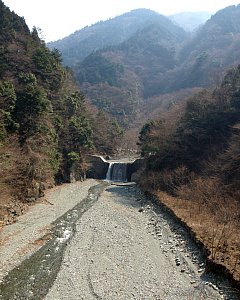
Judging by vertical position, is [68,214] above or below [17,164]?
below

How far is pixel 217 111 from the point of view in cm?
3281

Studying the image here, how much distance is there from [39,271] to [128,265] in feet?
13.5

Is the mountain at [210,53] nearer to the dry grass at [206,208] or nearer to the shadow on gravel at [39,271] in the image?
the dry grass at [206,208]

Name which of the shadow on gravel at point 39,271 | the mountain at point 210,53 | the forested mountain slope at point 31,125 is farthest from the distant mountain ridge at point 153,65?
the shadow on gravel at point 39,271

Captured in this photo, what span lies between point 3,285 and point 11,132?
55.9 feet

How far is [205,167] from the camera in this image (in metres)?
29.0

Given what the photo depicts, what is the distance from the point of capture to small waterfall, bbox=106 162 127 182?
152 ft

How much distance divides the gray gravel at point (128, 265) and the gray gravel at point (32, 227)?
2211 mm

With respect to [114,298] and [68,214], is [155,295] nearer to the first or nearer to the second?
[114,298]

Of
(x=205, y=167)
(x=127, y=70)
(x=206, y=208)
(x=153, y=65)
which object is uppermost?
(x=153, y=65)

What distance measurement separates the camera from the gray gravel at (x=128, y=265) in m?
13.2

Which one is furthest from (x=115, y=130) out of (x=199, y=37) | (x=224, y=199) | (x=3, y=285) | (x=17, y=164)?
(x=199, y=37)

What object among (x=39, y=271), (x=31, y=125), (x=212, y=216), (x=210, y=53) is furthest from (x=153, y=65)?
(x=39, y=271)

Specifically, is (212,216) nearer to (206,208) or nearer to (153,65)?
(206,208)
